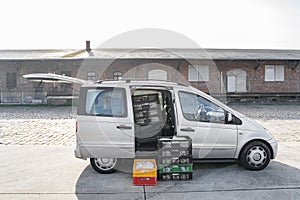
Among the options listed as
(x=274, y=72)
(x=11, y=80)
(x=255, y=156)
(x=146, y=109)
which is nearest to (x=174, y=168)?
(x=146, y=109)

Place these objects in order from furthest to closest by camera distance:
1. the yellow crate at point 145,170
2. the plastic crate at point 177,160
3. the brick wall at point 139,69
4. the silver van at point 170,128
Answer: the brick wall at point 139,69, the silver van at point 170,128, the plastic crate at point 177,160, the yellow crate at point 145,170

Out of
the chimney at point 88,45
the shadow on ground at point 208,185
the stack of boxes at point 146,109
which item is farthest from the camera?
the chimney at point 88,45

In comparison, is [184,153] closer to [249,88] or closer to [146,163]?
[146,163]

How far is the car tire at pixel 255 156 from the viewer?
514 cm

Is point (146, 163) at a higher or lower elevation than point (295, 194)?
higher

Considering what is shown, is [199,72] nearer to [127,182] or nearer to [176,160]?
[176,160]

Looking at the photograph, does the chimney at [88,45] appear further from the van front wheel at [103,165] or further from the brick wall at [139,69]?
the van front wheel at [103,165]

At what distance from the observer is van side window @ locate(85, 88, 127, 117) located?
16.1 ft

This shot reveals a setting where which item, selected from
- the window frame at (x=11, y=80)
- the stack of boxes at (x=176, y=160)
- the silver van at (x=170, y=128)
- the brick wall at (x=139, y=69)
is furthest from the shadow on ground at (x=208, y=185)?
the window frame at (x=11, y=80)

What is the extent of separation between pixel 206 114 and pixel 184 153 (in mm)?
948

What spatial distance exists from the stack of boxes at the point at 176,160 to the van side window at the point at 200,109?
641mm

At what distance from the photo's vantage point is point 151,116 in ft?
18.6

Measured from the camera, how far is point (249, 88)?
23453mm

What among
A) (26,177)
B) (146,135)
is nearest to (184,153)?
(146,135)
